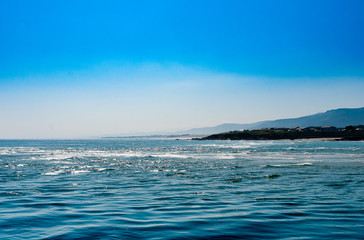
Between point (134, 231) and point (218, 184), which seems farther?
point (218, 184)

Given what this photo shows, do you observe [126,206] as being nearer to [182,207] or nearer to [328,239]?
[182,207]

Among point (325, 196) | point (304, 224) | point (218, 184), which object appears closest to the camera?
point (304, 224)

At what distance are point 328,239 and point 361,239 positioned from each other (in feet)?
3.10

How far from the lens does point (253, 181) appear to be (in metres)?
24.5

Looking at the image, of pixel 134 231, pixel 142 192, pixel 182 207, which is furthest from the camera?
pixel 142 192

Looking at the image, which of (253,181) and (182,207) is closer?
(182,207)

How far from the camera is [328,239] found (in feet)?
33.7

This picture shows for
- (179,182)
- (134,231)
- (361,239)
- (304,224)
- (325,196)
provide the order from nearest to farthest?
1. (361,239)
2. (134,231)
3. (304,224)
4. (325,196)
5. (179,182)

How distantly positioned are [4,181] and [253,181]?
19.0m

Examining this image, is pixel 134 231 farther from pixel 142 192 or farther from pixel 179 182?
pixel 179 182

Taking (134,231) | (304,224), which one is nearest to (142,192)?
(134,231)

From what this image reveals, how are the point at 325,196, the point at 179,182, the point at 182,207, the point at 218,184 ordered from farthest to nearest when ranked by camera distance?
the point at 179,182 < the point at 218,184 < the point at 325,196 < the point at 182,207

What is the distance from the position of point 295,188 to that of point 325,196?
9.99 feet

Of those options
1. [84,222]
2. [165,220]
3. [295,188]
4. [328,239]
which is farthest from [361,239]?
[295,188]
